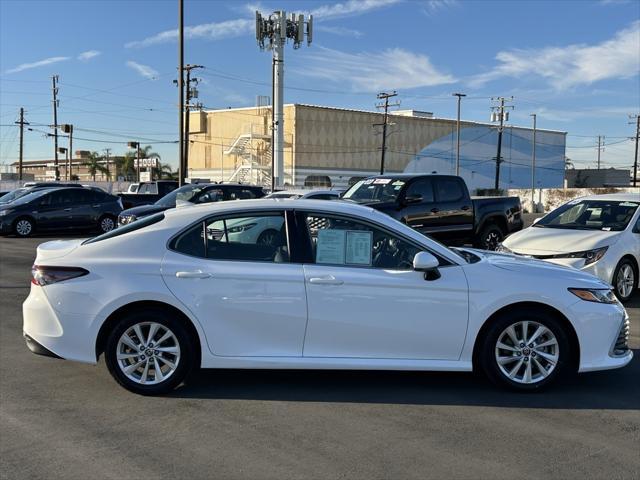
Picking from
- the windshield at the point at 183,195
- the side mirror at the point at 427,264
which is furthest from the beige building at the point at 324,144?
the side mirror at the point at 427,264

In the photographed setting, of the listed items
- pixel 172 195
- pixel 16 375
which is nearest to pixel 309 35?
pixel 172 195

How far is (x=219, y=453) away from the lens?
410cm

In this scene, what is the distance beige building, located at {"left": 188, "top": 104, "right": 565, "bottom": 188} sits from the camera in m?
71.4

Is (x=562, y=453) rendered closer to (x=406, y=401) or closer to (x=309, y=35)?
(x=406, y=401)

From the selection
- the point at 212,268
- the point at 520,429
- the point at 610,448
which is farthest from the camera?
the point at 212,268

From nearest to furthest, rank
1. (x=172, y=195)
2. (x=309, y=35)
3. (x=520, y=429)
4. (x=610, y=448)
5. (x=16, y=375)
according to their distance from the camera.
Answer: (x=610, y=448)
(x=520, y=429)
(x=16, y=375)
(x=172, y=195)
(x=309, y=35)

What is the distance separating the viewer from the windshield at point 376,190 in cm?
1220

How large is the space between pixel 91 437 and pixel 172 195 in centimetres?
1355

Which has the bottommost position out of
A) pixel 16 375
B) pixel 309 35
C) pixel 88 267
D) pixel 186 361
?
pixel 16 375

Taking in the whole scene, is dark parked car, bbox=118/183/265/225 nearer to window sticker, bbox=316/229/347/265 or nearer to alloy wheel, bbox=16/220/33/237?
alloy wheel, bbox=16/220/33/237

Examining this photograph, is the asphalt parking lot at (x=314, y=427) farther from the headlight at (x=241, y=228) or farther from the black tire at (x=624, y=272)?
the black tire at (x=624, y=272)

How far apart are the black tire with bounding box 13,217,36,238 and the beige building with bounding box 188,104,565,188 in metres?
48.5

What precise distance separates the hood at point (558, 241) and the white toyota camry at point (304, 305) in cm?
390

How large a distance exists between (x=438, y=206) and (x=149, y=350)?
27.9 feet
